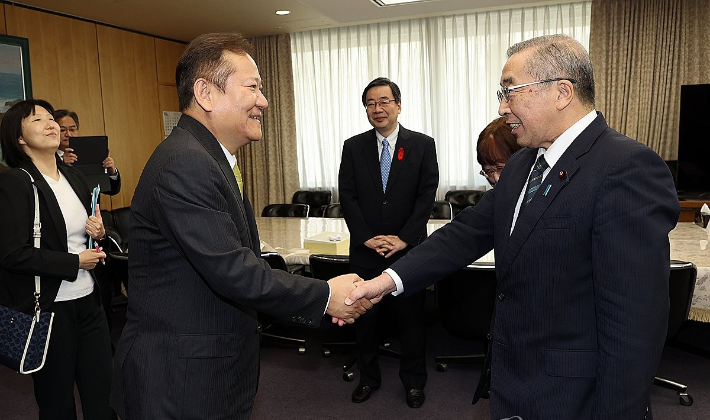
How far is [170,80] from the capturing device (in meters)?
7.55

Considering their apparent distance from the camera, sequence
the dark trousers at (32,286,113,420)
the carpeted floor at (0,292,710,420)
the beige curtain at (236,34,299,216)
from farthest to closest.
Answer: the beige curtain at (236,34,299,216), the carpeted floor at (0,292,710,420), the dark trousers at (32,286,113,420)

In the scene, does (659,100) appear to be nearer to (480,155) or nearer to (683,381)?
(683,381)

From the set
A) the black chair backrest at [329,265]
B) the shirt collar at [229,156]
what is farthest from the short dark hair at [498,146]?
the black chair backrest at [329,265]

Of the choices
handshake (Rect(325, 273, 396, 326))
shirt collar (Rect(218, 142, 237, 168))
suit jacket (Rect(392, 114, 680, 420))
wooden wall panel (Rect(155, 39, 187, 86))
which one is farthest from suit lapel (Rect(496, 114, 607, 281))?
wooden wall panel (Rect(155, 39, 187, 86))

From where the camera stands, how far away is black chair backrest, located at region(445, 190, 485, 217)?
5.99m

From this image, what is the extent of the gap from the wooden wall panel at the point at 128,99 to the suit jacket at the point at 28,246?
4702 mm

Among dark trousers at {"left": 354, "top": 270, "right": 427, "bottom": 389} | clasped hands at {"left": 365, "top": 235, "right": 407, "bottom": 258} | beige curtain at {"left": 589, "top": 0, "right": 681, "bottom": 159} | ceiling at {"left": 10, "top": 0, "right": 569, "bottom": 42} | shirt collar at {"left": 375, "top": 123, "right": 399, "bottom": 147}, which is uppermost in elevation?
ceiling at {"left": 10, "top": 0, "right": 569, "bottom": 42}

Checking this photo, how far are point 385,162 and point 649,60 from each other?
14.5 ft

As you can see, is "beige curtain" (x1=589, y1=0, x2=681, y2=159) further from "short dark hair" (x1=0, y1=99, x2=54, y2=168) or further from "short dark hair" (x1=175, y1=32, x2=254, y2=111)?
"short dark hair" (x1=0, y1=99, x2=54, y2=168)

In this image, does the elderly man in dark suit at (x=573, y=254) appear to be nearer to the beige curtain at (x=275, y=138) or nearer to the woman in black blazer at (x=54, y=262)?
the woman in black blazer at (x=54, y=262)

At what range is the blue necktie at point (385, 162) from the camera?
332cm

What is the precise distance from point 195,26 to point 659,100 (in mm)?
5547

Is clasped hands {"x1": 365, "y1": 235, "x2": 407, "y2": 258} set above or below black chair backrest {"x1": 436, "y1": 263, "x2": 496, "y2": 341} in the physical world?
above

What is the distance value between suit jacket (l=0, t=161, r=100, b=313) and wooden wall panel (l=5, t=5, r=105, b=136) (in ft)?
13.4
